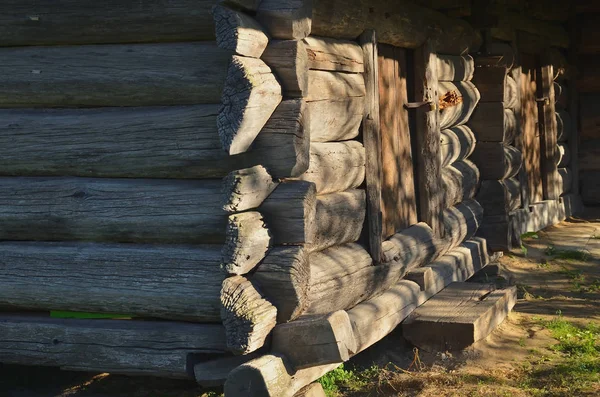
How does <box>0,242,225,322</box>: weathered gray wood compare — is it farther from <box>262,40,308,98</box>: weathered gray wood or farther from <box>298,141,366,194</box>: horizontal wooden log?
<box>262,40,308,98</box>: weathered gray wood

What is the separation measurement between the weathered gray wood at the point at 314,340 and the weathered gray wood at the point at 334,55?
4.74 feet

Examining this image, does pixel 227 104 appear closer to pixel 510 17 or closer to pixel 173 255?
pixel 173 255

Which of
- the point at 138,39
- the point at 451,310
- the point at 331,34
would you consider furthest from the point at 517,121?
the point at 138,39

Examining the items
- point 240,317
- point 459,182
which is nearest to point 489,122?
point 459,182

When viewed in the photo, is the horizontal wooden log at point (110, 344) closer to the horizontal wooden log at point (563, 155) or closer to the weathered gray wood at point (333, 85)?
the weathered gray wood at point (333, 85)

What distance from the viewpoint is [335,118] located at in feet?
18.5

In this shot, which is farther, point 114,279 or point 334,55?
point 334,55

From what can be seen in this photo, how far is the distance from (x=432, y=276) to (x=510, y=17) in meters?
4.39

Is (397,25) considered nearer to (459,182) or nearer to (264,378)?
(459,182)

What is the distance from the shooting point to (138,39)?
517cm

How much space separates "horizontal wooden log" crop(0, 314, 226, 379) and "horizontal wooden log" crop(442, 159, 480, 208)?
11.2ft

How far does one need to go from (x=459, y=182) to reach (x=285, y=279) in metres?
3.95

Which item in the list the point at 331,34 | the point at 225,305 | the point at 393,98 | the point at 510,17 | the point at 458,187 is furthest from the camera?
the point at 510,17

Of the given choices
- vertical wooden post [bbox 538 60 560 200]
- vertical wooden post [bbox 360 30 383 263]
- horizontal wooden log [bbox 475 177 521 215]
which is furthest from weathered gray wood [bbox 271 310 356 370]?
vertical wooden post [bbox 538 60 560 200]
